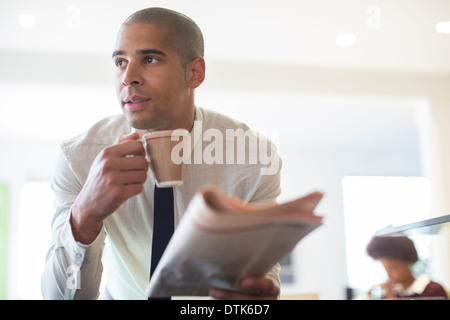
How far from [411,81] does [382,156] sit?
2475 millimetres

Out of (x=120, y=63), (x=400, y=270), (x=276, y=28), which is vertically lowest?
(x=400, y=270)

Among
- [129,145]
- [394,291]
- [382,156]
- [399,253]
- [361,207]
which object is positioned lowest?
[394,291]

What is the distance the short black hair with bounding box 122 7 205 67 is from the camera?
102 centimetres

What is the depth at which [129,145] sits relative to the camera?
28.2 inches

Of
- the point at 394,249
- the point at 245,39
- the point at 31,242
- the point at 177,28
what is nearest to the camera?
the point at 177,28

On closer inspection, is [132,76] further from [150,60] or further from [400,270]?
[400,270]

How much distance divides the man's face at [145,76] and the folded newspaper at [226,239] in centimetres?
44

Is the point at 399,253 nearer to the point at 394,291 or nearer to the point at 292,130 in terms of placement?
the point at 394,291

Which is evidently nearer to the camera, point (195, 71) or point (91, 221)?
point (91, 221)

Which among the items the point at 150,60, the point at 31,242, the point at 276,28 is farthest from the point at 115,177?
the point at 31,242

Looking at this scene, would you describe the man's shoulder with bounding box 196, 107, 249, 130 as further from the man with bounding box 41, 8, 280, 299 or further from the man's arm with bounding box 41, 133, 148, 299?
the man's arm with bounding box 41, 133, 148, 299

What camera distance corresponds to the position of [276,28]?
3.05 m

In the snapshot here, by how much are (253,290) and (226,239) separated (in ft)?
0.48
